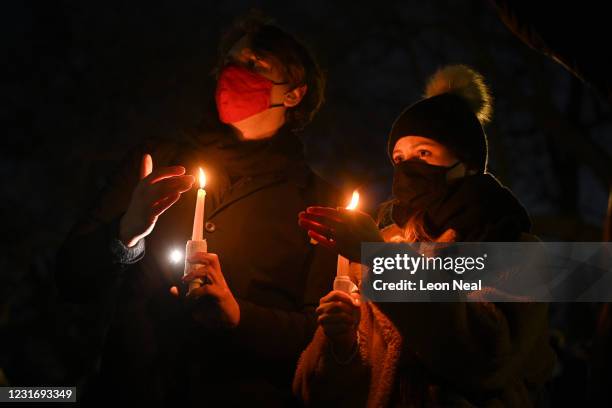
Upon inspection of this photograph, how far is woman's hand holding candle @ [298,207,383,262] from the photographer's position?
2.98 metres

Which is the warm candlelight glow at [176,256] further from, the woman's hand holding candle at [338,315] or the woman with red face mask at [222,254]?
the woman's hand holding candle at [338,315]

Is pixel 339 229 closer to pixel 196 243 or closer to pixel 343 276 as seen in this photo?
pixel 343 276

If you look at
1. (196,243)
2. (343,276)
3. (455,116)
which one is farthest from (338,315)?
(455,116)

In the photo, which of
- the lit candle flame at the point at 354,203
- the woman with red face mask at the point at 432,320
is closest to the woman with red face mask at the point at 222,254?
the woman with red face mask at the point at 432,320

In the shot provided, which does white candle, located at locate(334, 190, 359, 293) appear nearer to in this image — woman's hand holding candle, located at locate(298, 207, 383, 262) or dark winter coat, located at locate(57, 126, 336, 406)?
woman's hand holding candle, located at locate(298, 207, 383, 262)

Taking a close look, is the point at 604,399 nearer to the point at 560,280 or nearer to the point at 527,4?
Result: the point at 560,280

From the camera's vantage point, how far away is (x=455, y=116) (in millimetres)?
3627

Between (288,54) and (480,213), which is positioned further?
(288,54)

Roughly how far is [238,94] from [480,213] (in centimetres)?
141

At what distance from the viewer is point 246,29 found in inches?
159

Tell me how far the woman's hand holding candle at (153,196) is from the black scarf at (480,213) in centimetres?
116

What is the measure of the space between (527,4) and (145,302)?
7.24 feet

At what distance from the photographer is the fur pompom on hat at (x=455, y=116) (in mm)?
3576

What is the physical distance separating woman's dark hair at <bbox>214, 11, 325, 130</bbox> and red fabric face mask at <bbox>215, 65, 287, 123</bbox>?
0.52 feet
